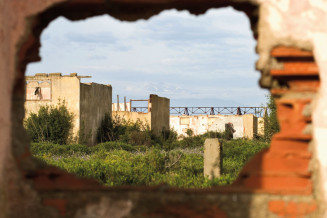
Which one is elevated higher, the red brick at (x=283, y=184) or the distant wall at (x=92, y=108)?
the distant wall at (x=92, y=108)

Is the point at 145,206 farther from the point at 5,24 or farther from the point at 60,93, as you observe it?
the point at 60,93

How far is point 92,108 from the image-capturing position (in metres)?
18.7

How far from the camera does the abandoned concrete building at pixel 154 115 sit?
2134cm

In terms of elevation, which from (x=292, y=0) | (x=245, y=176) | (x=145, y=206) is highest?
(x=292, y=0)

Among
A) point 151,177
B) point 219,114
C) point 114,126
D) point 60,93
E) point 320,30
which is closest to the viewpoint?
point 320,30

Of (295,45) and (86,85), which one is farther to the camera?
(86,85)

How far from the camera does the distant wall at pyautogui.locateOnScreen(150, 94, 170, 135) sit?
22.1 meters

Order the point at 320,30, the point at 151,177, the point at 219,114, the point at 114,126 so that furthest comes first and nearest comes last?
the point at 219,114 < the point at 114,126 < the point at 151,177 < the point at 320,30

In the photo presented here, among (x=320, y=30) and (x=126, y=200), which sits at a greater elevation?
(x=320, y=30)

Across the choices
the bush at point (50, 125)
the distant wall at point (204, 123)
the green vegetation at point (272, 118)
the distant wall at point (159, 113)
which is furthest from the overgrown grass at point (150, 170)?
the distant wall at point (204, 123)

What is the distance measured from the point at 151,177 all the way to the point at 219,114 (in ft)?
63.6

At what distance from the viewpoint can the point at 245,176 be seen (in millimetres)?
3035

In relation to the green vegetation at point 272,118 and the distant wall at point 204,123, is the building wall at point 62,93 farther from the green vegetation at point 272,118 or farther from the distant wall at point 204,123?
the distant wall at point 204,123

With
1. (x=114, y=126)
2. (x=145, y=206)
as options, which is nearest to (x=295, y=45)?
(x=145, y=206)
